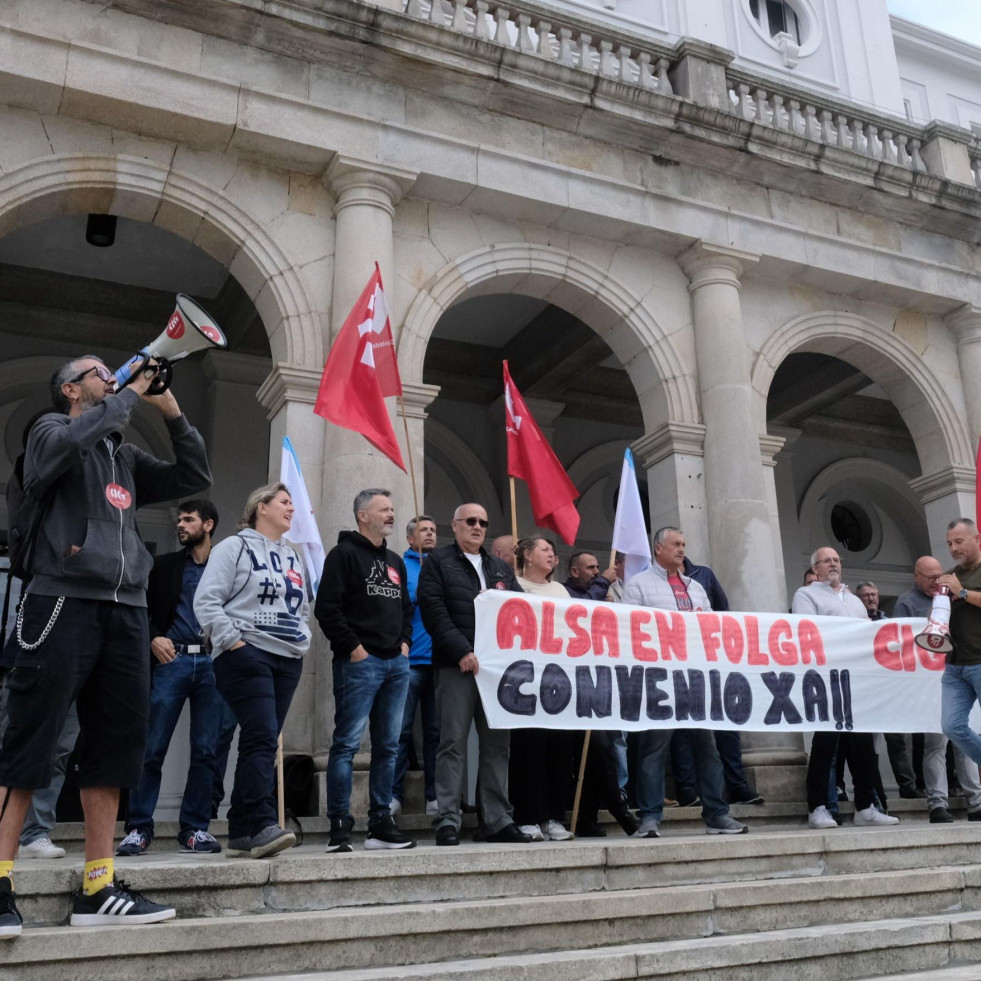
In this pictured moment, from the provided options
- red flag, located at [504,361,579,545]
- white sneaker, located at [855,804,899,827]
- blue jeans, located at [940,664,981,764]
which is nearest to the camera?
blue jeans, located at [940,664,981,764]

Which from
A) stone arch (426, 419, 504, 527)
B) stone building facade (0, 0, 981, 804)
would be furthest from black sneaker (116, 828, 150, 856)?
stone arch (426, 419, 504, 527)

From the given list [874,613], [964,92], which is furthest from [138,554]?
[964,92]

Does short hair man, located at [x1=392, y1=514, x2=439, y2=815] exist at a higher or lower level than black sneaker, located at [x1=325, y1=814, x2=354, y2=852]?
→ higher

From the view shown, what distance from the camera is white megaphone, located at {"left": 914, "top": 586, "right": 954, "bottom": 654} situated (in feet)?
20.9

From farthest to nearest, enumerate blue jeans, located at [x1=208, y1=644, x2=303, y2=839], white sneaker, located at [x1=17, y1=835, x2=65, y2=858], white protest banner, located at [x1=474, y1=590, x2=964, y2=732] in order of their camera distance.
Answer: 1. white protest banner, located at [x1=474, y1=590, x2=964, y2=732]
2. white sneaker, located at [x1=17, y1=835, x2=65, y2=858]
3. blue jeans, located at [x1=208, y1=644, x2=303, y2=839]

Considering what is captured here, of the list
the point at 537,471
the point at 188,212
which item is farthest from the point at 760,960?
the point at 188,212

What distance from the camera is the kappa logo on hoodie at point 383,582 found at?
593 centimetres

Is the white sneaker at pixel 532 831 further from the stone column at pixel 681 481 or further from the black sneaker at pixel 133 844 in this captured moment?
the stone column at pixel 681 481

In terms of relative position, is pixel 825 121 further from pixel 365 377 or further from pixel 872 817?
pixel 872 817

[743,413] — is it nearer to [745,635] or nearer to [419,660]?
[745,635]

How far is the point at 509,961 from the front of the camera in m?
3.93

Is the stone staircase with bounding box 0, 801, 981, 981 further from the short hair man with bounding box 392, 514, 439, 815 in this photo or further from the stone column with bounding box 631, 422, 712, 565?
the stone column with bounding box 631, 422, 712, 565

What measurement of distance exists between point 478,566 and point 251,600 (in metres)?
1.85

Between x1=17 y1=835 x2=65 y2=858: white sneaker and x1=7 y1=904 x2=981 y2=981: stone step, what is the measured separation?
6.85ft
